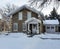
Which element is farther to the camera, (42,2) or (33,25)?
(33,25)

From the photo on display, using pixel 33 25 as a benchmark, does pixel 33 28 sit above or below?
below

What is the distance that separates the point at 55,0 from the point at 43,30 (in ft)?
102

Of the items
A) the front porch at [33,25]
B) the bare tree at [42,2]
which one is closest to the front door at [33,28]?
the front porch at [33,25]

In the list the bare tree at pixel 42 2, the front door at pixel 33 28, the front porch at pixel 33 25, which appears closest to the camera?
the bare tree at pixel 42 2

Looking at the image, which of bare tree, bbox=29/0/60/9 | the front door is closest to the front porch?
the front door

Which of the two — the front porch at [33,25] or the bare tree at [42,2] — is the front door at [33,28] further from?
the bare tree at [42,2]

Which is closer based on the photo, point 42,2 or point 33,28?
point 42,2

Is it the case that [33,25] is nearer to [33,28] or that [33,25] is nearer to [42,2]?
[33,28]

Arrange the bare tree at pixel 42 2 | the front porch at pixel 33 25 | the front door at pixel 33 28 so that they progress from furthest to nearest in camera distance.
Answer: the front door at pixel 33 28 → the front porch at pixel 33 25 → the bare tree at pixel 42 2

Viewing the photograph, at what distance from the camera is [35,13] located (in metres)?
38.4

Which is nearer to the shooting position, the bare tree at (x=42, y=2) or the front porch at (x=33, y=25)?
the bare tree at (x=42, y=2)

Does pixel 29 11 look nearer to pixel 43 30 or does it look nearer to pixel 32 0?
pixel 43 30

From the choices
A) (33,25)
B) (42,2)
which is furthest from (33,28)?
(42,2)

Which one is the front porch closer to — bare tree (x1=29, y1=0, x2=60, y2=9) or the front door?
the front door
